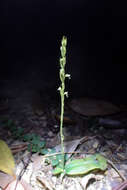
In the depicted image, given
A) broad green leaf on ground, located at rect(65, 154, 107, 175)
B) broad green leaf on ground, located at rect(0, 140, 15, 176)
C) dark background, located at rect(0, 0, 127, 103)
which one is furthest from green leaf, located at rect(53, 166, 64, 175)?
dark background, located at rect(0, 0, 127, 103)

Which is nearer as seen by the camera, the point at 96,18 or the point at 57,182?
the point at 57,182

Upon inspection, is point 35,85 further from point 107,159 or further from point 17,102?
point 107,159

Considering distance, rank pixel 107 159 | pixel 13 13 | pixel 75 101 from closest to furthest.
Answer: pixel 107 159
pixel 75 101
pixel 13 13

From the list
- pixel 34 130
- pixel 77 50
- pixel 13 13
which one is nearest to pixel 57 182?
pixel 34 130

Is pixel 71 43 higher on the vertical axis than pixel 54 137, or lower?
higher

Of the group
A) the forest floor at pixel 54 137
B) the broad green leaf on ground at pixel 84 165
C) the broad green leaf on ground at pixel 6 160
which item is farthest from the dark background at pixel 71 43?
the broad green leaf on ground at pixel 6 160

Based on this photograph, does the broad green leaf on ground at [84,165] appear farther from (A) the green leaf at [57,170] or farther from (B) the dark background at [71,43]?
(B) the dark background at [71,43]

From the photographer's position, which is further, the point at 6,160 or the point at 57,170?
the point at 6,160

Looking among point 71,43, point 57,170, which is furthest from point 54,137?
point 71,43

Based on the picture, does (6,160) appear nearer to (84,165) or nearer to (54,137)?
(54,137)
